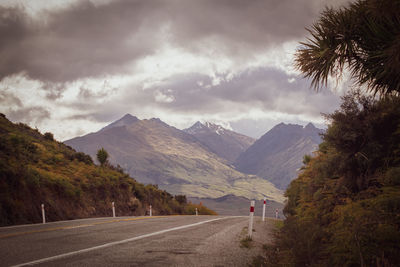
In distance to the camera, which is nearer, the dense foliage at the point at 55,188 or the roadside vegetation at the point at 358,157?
the roadside vegetation at the point at 358,157

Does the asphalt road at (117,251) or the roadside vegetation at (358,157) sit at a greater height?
the roadside vegetation at (358,157)

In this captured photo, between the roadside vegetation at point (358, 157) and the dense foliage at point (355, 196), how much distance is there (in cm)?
1

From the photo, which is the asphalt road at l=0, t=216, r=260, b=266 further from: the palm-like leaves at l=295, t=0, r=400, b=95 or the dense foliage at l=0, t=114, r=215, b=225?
the dense foliage at l=0, t=114, r=215, b=225

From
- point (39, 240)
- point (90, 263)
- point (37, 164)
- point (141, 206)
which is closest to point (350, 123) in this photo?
point (90, 263)

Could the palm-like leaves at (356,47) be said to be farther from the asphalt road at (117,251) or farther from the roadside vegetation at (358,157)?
the asphalt road at (117,251)

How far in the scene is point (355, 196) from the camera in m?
8.73

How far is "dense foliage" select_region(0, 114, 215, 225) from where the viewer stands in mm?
15406

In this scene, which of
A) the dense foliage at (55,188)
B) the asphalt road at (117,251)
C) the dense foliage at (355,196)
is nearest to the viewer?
the dense foliage at (355,196)

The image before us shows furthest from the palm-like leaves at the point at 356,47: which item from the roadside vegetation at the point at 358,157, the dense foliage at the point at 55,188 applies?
the dense foliage at the point at 55,188

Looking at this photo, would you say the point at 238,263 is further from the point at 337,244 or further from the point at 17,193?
the point at 17,193

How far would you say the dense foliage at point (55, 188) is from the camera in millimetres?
15406

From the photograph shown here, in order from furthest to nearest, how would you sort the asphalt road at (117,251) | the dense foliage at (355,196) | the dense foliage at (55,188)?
the dense foliage at (55,188), the asphalt road at (117,251), the dense foliage at (355,196)

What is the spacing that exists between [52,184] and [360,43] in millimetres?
17882

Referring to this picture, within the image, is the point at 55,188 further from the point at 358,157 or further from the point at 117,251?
the point at 358,157
